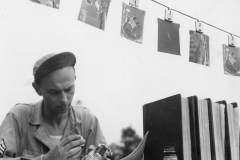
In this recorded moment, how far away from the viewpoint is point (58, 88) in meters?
1.14

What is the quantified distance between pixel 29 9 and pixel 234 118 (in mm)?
1246

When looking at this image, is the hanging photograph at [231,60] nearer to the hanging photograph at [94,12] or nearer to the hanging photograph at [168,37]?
the hanging photograph at [168,37]

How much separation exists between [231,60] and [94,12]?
1262 mm

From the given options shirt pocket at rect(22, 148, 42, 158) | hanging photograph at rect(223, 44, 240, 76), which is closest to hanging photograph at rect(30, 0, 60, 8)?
shirt pocket at rect(22, 148, 42, 158)

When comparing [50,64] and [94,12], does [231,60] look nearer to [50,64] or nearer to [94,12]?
[94,12]

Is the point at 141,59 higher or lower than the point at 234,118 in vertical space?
higher

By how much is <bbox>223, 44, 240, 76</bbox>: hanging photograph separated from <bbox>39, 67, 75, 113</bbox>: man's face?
149 cm

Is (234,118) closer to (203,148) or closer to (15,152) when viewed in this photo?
(203,148)

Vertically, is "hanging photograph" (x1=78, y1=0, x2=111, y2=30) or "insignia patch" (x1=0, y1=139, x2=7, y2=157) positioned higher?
"hanging photograph" (x1=78, y1=0, x2=111, y2=30)

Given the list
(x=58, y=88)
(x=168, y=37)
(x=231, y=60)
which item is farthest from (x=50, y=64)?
(x=231, y=60)

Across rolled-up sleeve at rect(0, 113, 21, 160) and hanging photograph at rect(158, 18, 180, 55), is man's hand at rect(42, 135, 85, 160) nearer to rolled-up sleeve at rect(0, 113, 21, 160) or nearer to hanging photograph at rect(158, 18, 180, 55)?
rolled-up sleeve at rect(0, 113, 21, 160)

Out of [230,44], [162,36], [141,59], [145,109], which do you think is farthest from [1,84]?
[230,44]

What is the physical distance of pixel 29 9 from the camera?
4.88 ft

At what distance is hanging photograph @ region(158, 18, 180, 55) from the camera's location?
1.84m
